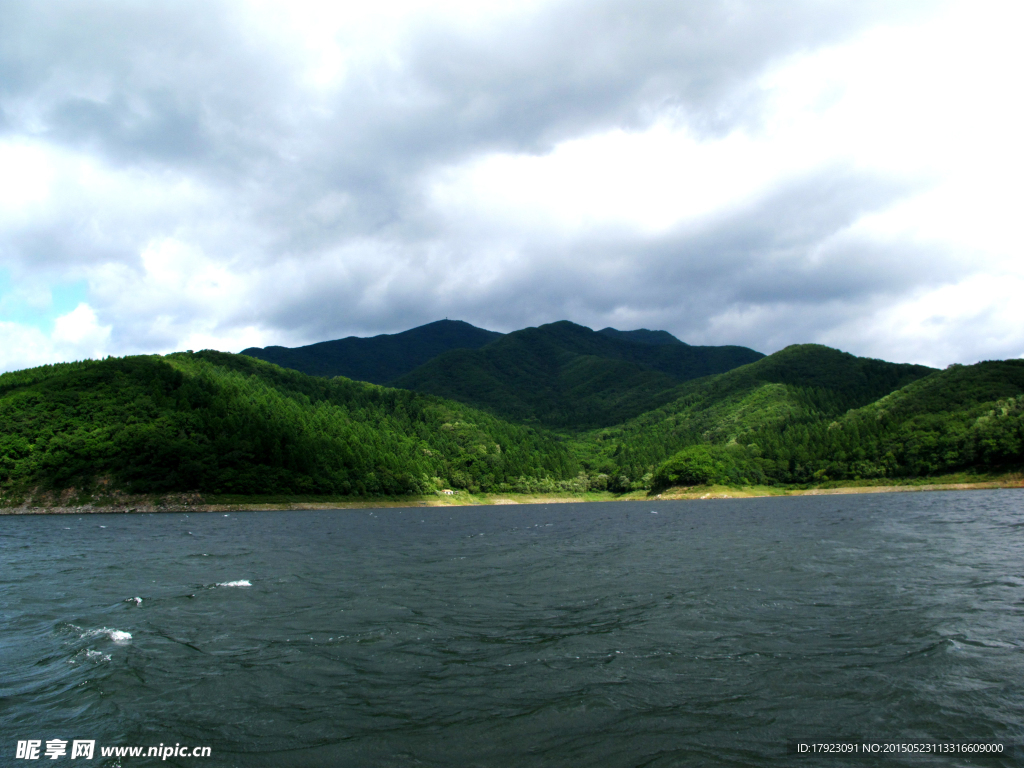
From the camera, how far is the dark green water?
13273 millimetres

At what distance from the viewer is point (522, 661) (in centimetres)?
1911

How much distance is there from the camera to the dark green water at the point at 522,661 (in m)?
13.3

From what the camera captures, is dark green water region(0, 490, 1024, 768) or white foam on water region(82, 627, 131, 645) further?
white foam on water region(82, 627, 131, 645)

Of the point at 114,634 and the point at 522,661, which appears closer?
the point at 522,661

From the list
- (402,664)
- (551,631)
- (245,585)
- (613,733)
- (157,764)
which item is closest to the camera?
(157,764)

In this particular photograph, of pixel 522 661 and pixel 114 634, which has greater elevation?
pixel 114 634

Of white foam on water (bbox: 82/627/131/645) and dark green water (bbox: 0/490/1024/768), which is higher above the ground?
white foam on water (bbox: 82/627/131/645)

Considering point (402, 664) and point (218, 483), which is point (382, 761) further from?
point (218, 483)

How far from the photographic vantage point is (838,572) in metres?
34.9

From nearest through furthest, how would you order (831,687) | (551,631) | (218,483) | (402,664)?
(831,687) → (402,664) → (551,631) → (218,483)

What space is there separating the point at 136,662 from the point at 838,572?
3584cm

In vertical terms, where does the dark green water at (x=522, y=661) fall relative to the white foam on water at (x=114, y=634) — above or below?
below

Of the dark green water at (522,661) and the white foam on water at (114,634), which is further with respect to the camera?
the white foam on water at (114,634)

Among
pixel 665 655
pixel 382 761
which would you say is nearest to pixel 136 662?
pixel 382 761
